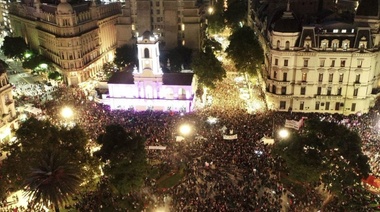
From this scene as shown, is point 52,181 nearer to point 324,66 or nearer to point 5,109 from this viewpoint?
point 5,109

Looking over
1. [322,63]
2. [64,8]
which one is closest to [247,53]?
[322,63]

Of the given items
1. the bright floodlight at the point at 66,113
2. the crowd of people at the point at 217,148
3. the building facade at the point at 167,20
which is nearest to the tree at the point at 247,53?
the crowd of people at the point at 217,148

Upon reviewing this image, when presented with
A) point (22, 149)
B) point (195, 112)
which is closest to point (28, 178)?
point (22, 149)

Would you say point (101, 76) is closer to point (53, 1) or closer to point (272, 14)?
point (53, 1)

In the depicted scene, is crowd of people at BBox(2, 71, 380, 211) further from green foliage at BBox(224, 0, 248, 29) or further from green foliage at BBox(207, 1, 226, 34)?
green foliage at BBox(224, 0, 248, 29)

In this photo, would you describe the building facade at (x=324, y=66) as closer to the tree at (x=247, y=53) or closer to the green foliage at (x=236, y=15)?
the tree at (x=247, y=53)
